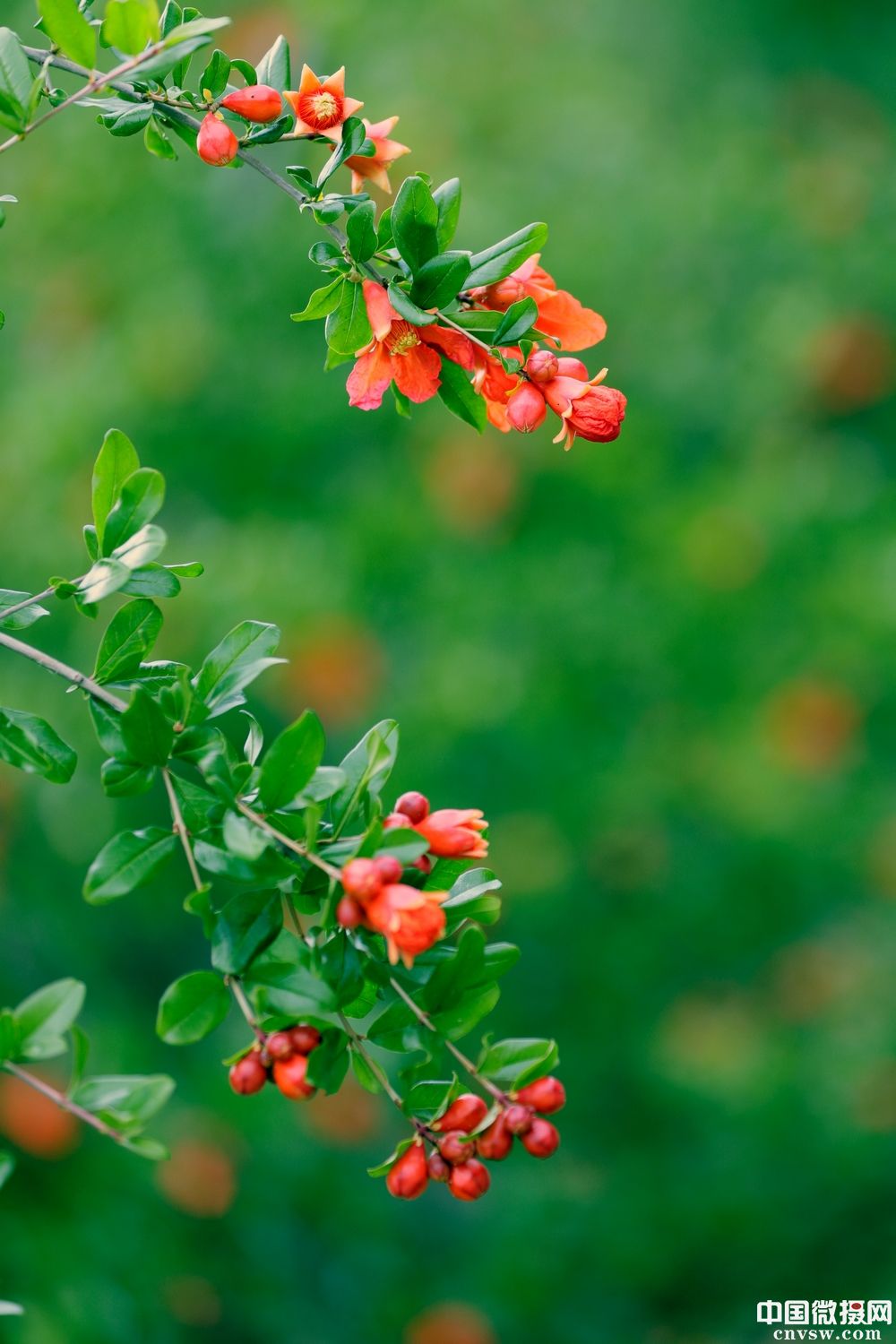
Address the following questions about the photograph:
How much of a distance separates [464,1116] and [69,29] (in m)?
0.46

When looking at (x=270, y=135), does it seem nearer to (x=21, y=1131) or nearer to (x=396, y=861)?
(x=396, y=861)

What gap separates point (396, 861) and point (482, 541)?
1.68m

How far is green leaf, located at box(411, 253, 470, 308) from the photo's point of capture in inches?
21.8

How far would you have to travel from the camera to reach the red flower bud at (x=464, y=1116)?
531 mm

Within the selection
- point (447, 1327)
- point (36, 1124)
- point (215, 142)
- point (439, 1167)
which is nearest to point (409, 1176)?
point (439, 1167)

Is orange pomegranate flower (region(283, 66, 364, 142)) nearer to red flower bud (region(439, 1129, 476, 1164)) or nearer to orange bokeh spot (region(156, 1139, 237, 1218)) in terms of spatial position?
red flower bud (region(439, 1129, 476, 1164))

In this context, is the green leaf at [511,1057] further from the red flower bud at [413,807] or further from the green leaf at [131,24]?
the green leaf at [131,24]

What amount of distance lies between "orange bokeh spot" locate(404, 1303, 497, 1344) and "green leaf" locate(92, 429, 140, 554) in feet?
4.84

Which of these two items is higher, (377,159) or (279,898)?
(377,159)

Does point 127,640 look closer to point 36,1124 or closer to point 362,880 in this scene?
point 362,880

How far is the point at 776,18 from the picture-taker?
304 centimetres

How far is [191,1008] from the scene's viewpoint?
533 mm

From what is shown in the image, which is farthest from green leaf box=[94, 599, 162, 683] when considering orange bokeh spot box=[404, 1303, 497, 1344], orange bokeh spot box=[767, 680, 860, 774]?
orange bokeh spot box=[767, 680, 860, 774]

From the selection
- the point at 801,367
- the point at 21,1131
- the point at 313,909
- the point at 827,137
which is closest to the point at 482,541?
the point at 801,367
